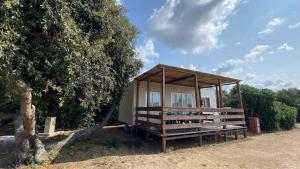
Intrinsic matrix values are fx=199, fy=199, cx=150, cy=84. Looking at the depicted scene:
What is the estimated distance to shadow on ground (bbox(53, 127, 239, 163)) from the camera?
781 centimetres

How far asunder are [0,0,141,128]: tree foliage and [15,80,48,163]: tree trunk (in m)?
0.49

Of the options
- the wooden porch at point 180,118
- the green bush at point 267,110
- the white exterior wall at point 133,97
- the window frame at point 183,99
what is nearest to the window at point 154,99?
the white exterior wall at point 133,97

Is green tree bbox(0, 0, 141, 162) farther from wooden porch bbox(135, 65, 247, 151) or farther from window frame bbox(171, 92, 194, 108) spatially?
window frame bbox(171, 92, 194, 108)

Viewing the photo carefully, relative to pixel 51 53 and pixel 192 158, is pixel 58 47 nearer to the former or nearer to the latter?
pixel 51 53

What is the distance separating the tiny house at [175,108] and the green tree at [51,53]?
281 centimetres

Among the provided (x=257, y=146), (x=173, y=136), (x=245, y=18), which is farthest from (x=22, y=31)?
(x=245, y=18)

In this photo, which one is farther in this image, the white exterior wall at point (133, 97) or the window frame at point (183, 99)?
the window frame at point (183, 99)

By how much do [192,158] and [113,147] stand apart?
11.7 ft

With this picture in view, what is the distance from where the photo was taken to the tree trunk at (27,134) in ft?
21.4

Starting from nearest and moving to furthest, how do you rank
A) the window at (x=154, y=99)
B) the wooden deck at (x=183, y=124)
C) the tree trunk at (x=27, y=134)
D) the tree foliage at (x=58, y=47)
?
the tree foliage at (x=58, y=47)
the tree trunk at (x=27, y=134)
the wooden deck at (x=183, y=124)
the window at (x=154, y=99)

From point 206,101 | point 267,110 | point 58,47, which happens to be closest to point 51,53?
point 58,47

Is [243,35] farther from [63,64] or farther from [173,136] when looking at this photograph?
[63,64]

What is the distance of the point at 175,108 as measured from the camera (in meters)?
8.88

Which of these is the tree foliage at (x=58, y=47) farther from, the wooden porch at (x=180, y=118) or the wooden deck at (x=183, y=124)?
the wooden deck at (x=183, y=124)
